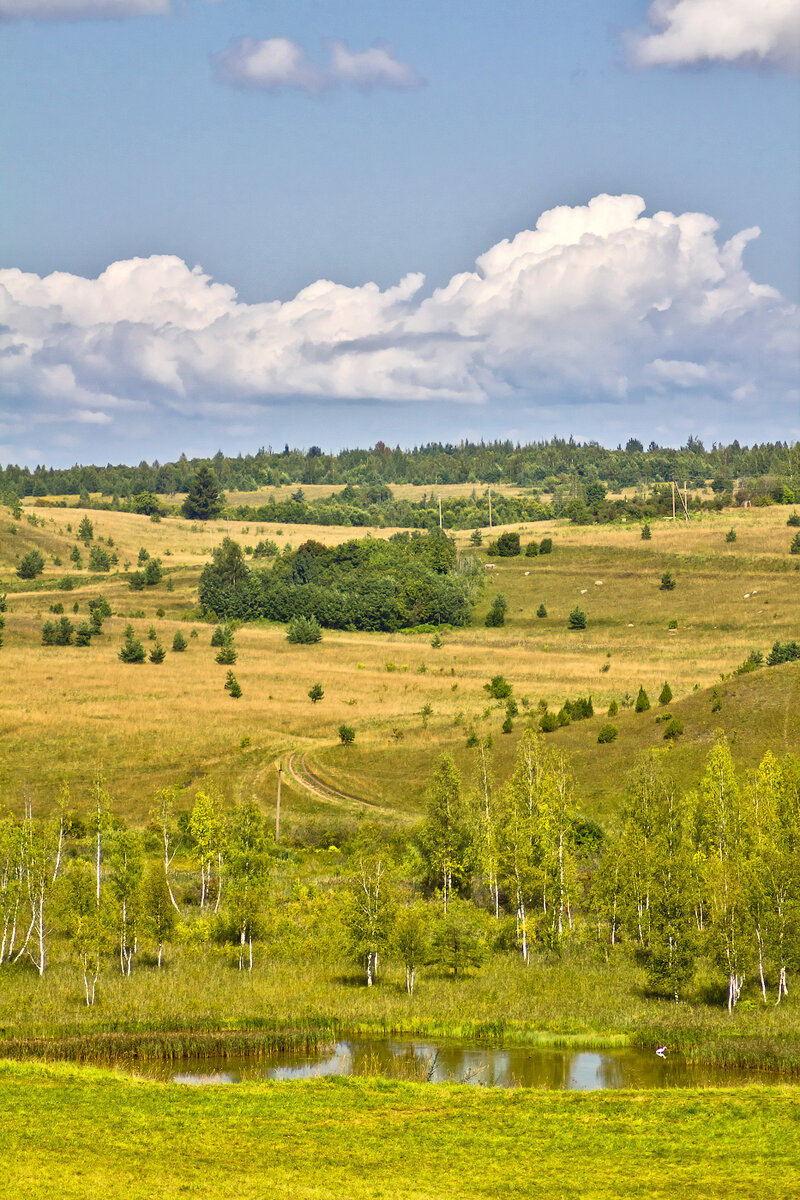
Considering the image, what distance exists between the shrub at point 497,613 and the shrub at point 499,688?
43591 mm

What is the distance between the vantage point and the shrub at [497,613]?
163 metres

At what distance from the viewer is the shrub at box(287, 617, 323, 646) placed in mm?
156500

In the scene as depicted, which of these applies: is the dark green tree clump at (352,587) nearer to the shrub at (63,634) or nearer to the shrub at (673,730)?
the shrub at (63,634)

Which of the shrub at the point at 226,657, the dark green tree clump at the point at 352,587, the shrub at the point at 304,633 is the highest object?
the dark green tree clump at the point at 352,587

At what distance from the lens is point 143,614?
559 ft

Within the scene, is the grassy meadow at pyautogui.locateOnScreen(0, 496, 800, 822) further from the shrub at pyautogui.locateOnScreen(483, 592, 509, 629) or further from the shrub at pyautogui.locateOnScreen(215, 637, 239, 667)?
the shrub at pyautogui.locateOnScreen(483, 592, 509, 629)

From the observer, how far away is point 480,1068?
40719 mm

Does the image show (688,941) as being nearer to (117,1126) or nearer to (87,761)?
(117,1126)

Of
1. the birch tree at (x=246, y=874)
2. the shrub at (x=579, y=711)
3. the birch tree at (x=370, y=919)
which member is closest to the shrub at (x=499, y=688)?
the shrub at (x=579, y=711)

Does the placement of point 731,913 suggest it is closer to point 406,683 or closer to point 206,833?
point 206,833

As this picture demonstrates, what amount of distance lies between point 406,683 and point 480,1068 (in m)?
85.9

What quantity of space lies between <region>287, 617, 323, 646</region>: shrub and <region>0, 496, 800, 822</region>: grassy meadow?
5.86 feet

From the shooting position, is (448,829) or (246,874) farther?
(448,829)

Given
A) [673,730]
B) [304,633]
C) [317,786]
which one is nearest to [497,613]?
[304,633]
